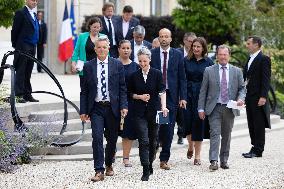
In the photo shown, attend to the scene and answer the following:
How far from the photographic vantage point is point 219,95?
11.5 metres

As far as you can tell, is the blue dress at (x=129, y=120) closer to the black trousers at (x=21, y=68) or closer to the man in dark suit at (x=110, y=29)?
the black trousers at (x=21, y=68)

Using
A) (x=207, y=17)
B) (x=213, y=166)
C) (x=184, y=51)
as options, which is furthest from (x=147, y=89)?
(x=207, y=17)

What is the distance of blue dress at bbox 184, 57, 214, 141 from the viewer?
11.9m

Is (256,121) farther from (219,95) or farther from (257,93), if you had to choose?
(219,95)

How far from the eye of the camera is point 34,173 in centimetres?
1087

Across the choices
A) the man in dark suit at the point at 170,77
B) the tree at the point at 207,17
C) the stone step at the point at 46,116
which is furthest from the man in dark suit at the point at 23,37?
the tree at the point at 207,17

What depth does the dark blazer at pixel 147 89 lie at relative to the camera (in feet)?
35.0

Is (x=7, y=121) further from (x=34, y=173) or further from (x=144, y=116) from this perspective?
(x=144, y=116)

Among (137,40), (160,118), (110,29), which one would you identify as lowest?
(160,118)

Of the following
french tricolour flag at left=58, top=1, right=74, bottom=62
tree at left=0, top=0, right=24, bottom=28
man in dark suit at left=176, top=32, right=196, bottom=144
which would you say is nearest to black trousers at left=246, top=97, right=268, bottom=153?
man in dark suit at left=176, top=32, right=196, bottom=144

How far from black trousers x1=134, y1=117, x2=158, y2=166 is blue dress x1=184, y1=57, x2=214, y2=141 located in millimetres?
1171

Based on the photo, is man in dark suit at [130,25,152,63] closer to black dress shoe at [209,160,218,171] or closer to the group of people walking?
the group of people walking

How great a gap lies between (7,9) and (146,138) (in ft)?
23.7

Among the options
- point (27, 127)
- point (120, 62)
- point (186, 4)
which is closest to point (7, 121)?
point (27, 127)
